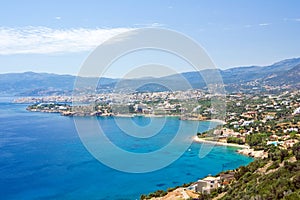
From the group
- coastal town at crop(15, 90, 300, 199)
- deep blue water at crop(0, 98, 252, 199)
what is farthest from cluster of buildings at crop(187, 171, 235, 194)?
deep blue water at crop(0, 98, 252, 199)

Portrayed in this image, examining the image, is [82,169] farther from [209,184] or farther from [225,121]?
[225,121]

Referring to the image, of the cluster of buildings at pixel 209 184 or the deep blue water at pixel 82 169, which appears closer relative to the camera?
the cluster of buildings at pixel 209 184

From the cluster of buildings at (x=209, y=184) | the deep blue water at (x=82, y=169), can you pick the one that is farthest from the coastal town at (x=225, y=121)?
the deep blue water at (x=82, y=169)

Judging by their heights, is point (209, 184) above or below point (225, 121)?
below

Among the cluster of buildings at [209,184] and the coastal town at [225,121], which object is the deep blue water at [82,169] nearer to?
the coastal town at [225,121]

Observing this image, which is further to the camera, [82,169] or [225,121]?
[225,121]

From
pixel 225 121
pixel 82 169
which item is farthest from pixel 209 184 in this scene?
pixel 225 121

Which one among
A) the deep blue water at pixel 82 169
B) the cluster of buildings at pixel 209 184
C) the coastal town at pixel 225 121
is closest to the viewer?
the cluster of buildings at pixel 209 184
